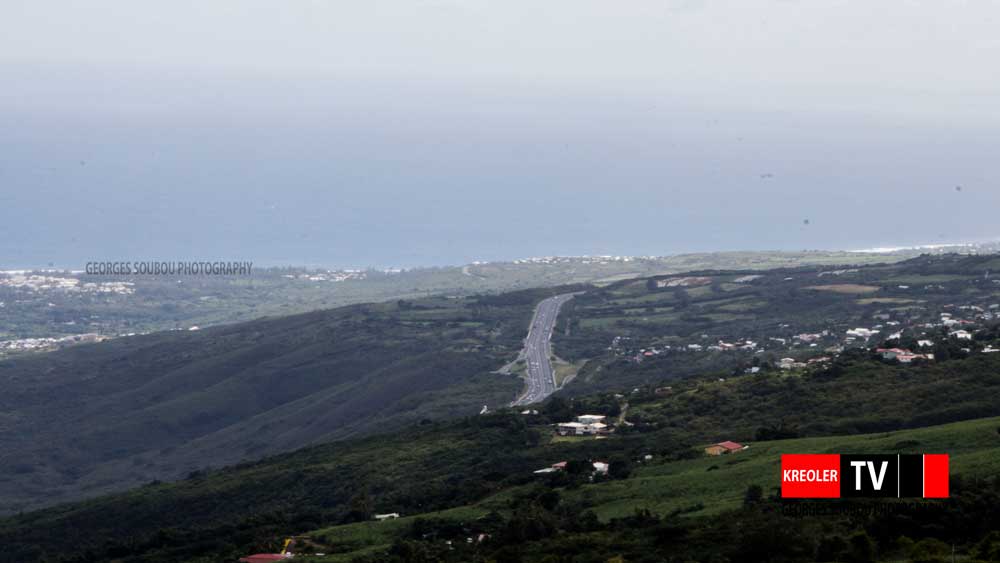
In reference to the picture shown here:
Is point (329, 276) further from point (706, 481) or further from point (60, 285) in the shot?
point (706, 481)

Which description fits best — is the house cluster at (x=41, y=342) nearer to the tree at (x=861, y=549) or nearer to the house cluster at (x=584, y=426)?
the house cluster at (x=584, y=426)

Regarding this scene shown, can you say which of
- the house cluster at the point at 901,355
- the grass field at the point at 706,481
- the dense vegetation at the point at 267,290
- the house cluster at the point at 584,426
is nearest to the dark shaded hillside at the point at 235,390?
the house cluster at the point at 584,426

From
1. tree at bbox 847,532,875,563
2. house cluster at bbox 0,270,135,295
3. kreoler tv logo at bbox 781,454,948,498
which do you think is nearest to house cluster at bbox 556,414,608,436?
kreoler tv logo at bbox 781,454,948,498

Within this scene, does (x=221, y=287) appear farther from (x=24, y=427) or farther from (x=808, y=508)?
(x=808, y=508)

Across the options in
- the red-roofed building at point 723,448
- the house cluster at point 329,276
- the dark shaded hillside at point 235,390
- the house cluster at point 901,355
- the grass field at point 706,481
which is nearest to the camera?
the grass field at point 706,481

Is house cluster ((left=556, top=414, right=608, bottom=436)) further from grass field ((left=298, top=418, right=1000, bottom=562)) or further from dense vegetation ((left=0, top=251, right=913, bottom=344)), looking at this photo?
dense vegetation ((left=0, top=251, right=913, bottom=344))

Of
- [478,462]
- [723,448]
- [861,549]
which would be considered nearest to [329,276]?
[478,462]
